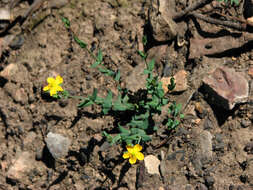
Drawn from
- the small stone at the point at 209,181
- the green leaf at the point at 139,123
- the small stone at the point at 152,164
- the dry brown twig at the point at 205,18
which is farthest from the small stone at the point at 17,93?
the small stone at the point at 209,181

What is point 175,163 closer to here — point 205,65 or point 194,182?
point 194,182

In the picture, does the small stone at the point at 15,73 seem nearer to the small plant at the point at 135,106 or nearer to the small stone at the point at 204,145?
the small plant at the point at 135,106

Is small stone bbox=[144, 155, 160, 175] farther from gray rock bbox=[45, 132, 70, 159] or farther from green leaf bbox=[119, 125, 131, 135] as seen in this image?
gray rock bbox=[45, 132, 70, 159]

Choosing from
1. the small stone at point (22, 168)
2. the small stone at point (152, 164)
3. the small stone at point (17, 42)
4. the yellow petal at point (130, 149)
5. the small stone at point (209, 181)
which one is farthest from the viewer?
the small stone at point (17, 42)

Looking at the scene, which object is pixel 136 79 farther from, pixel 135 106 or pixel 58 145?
pixel 58 145

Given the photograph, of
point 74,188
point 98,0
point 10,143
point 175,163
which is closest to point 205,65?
point 175,163

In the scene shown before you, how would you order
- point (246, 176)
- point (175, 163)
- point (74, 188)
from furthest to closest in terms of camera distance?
1. point (74, 188)
2. point (175, 163)
3. point (246, 176)
